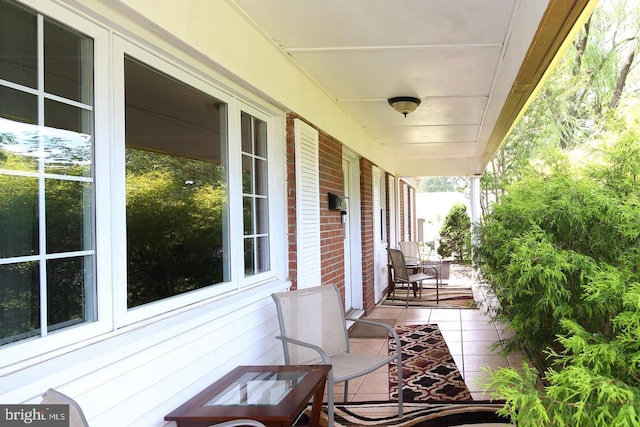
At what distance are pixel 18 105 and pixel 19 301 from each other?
63 cm

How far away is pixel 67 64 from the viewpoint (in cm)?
158

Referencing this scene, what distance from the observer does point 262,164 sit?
3.13 m

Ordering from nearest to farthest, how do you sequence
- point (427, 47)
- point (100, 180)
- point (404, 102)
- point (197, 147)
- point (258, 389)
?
point (100, 180), point (258, 389), point (427, 47), point (197, 147), point (404, 102)

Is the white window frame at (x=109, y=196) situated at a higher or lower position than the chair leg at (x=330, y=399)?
higher

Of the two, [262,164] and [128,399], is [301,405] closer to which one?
[128,399]

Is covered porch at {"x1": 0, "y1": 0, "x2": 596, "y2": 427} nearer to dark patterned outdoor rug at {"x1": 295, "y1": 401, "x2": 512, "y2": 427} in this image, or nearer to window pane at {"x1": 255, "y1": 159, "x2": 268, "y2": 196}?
window pane at {"x1": 255, "y1": 159, "x2": 268, "y2": 196}

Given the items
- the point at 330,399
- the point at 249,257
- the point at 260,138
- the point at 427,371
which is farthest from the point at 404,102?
the point at 330,399

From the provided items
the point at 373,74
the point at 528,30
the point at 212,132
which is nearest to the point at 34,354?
the point at 212,132

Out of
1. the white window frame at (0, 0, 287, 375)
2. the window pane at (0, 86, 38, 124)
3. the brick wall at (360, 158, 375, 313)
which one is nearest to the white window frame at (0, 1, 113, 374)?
the white window frame at (0, 0, 287, 375)

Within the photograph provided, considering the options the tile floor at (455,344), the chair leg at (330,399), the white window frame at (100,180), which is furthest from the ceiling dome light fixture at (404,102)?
the white window frame at (100,180)

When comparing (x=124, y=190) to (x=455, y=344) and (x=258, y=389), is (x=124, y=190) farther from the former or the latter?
(x=455, y=344)

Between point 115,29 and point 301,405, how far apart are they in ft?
5.70

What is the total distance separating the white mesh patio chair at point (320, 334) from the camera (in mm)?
2740

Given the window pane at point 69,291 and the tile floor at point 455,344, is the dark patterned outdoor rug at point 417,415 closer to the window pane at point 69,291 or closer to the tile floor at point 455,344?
the tile floor at point 455,344
